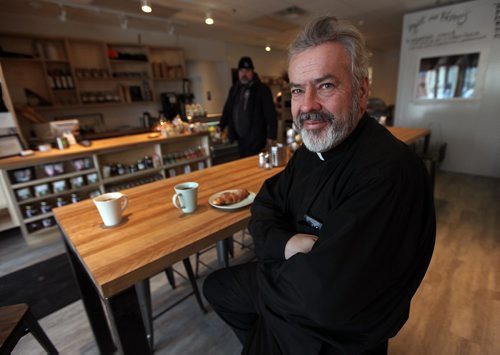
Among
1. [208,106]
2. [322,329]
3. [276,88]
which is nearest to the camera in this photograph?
[322,329]

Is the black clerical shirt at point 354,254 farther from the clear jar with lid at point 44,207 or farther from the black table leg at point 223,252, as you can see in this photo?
the clear jar with lid at point 44,207

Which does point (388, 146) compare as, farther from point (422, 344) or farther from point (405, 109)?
point (405, 109)

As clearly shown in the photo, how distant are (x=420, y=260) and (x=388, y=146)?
13.8 inches

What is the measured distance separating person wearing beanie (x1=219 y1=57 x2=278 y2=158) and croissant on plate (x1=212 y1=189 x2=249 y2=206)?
1.92 meters

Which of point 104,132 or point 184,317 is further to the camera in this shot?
point 104,132

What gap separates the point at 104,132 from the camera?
461 cm

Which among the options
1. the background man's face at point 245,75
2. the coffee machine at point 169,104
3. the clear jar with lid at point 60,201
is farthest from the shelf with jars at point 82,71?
the background man's face at point 245,75

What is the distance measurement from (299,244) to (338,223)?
171mm

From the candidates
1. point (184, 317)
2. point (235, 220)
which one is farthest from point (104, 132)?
point (235, 220)

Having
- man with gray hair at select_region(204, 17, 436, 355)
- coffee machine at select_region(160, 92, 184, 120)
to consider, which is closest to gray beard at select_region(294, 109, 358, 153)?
man with gray hair at select_region(204, 17, 436, 355)

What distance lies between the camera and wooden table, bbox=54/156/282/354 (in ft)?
2.52

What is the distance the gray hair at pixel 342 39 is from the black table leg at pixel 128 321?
3.13 feet

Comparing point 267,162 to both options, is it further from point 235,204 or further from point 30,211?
point 30,211

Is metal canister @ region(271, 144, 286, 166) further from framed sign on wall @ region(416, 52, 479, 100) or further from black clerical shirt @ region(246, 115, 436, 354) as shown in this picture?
framed sign on wall @ region(416, 52, 479, 100)
